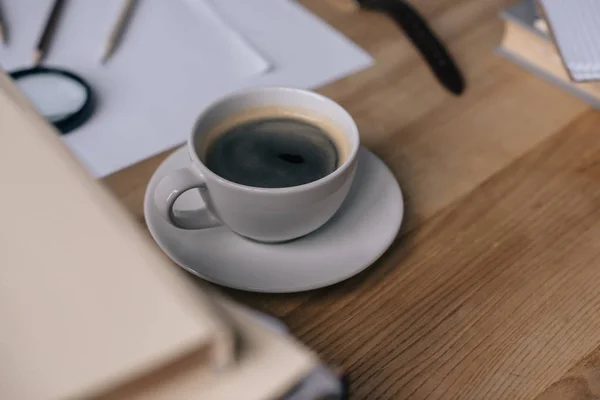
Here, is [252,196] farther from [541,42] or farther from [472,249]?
[541,42]

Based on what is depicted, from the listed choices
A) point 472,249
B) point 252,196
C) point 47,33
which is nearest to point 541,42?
point 472,249

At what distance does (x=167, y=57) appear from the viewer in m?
0.53

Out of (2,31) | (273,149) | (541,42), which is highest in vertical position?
(2,31)

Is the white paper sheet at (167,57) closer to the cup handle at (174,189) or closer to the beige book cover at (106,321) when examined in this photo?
the cup handle at (174,189)

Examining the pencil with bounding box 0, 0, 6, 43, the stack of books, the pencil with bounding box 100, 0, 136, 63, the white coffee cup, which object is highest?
the pencil with bounding box 0, 0, 6, 43

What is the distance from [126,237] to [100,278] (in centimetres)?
1

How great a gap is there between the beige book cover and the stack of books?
0.40 meters

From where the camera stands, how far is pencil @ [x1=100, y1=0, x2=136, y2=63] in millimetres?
528

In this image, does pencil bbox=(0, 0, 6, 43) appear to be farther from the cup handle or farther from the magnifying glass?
the cup handle

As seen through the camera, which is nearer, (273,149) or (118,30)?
(273,149)

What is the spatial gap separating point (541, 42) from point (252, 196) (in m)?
0.34

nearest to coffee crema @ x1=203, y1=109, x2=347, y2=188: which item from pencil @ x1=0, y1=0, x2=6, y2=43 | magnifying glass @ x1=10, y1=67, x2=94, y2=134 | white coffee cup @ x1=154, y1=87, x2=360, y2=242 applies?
white coffee cup @ x1=154, y1=87, x2=360, y2=242

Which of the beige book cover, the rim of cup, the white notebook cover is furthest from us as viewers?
the white notebook cover

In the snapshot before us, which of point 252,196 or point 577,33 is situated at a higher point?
point 252,196
